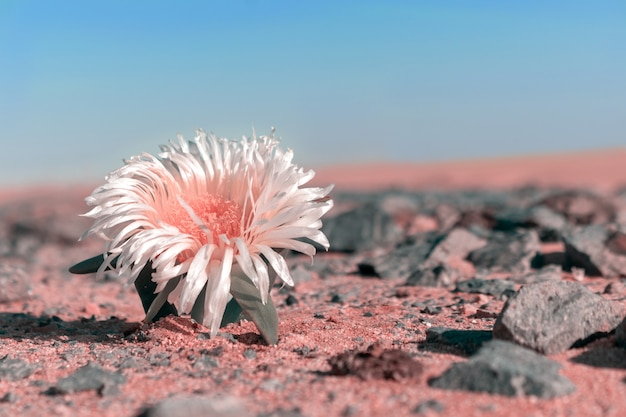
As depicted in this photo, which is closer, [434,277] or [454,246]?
[434,277]

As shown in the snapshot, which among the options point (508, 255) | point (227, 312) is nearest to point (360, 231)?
point (508, 255)

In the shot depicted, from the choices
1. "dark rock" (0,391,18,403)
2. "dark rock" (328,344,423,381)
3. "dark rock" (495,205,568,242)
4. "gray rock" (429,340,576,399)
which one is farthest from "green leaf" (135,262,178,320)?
"dark rock" (495,205,568,242)

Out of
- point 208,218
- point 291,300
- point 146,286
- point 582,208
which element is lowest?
point 291,300

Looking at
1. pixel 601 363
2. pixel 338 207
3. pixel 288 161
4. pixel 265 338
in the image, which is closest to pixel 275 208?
pixel 288 161

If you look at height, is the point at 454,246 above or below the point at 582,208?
below

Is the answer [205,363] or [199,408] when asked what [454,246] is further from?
[199,408]

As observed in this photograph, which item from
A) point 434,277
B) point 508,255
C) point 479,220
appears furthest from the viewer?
point 479,220
